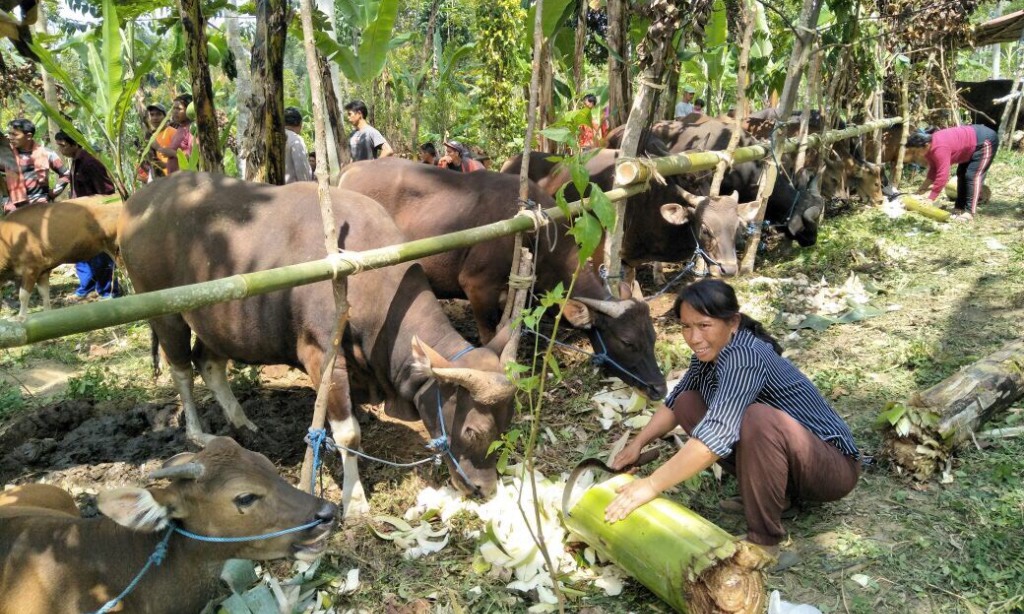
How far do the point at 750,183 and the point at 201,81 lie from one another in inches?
287

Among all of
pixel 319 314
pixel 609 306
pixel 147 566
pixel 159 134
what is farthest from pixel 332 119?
pixel 147 566

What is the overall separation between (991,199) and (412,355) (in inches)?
458

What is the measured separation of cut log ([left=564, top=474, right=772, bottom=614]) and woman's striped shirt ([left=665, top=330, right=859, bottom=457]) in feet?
1.32

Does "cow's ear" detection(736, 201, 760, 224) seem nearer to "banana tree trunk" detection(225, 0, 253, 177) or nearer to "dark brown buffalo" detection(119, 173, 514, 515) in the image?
"dark brown buffalo" detection(119, 173, 514, 515)

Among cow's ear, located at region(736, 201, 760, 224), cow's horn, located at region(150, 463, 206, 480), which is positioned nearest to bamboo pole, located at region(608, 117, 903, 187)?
cow's ear, located at region(736, 201, 760, 224)

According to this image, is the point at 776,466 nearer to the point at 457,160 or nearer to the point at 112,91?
the point at 112,91

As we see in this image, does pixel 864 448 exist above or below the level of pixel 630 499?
below

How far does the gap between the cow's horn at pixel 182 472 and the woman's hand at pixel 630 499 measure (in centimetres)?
195

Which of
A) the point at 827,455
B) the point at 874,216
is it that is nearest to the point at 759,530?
the point at 827,455

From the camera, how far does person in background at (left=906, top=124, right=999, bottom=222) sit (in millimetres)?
10148

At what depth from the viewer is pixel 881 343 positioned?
20.2ft

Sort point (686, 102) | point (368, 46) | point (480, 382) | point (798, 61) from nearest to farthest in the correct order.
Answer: point (480, 382) → point (798, 61) → point (368, 46) → point (686, 102)

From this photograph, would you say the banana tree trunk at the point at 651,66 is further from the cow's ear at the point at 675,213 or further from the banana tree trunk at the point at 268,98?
the banana tree trunk at the point at 268,98

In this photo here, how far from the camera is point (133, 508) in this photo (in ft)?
9.64
